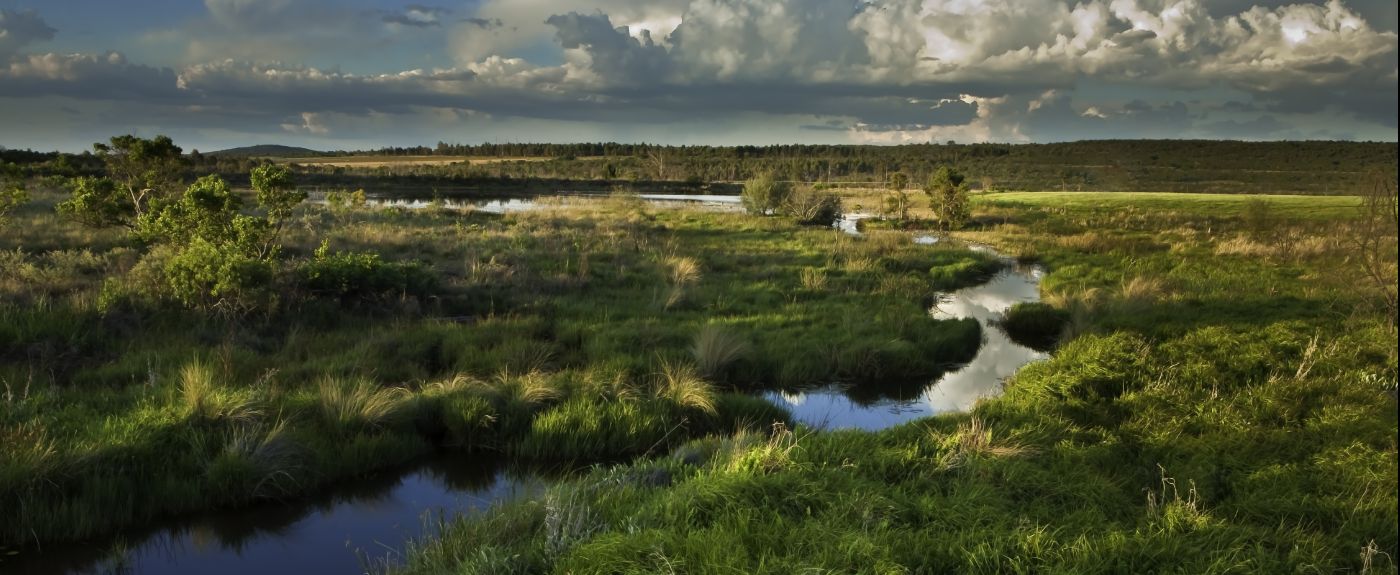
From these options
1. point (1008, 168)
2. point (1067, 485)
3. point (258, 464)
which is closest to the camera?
point (1067, 485)

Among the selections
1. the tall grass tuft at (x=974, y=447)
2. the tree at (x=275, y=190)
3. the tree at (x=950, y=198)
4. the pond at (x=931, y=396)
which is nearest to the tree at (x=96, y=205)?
the tree at (x=275, y=190)

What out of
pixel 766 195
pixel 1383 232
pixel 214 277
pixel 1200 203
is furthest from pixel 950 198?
pixel 214 277

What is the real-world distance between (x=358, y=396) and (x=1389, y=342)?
594 inches

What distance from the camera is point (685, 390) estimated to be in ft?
32.1

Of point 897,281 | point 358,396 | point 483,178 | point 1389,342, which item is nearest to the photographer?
point 358,396

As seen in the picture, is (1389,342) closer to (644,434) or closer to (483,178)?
(644,434)

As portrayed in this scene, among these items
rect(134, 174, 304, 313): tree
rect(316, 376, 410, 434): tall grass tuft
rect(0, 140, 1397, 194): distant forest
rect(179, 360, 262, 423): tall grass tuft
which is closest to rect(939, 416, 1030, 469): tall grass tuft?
rect(316, 376, 410, 434): tall grass tuft

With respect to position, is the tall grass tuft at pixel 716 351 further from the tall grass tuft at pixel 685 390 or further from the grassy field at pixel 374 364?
the tall grass tuft at pixel 685 390

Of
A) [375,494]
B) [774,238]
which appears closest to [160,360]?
[375,494]

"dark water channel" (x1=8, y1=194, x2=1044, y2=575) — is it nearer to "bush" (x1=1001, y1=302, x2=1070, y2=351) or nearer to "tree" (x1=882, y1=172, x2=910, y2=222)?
"bush" (x1=1001, y1=302, x2=1070, y2=351)

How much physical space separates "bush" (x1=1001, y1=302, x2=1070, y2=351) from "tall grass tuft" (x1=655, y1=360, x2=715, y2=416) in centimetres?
862

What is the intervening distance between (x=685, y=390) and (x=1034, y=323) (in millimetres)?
10068

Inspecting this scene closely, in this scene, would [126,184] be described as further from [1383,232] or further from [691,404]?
[1383,232]

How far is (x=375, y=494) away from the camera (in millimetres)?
7559
